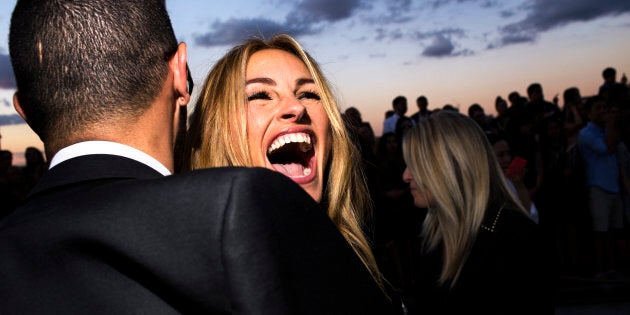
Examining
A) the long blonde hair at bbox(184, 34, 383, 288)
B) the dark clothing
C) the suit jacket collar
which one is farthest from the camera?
the dark clothing

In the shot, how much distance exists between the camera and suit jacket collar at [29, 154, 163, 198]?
3.11 feet

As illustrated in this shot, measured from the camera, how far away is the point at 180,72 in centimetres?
128

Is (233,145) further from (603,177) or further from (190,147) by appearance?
(603,177)

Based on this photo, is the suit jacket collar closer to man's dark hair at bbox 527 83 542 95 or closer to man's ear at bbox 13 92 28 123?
man's ear at bbox 13 92 28 123

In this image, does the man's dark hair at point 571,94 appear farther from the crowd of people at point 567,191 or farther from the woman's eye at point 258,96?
the woman's eye at point 258,96

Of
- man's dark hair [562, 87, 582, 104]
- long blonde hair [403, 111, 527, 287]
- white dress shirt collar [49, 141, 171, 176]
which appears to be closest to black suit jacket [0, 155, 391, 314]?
white dress shirt collar [49, 141, 171, 176]

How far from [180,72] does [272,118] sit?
38.0 inches

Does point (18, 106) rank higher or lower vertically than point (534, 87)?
higher

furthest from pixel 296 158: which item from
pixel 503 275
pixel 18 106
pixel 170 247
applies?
pixel 170 247

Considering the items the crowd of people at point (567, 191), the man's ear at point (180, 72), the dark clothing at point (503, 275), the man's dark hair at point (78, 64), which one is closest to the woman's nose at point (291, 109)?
the man's ear at point (180, 72)

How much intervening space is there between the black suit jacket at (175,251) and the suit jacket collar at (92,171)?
44 mm

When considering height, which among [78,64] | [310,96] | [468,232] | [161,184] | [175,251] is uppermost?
[78,64]

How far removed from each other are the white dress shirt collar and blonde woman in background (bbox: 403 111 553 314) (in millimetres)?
2169

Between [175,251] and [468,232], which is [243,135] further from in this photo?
[468,232]
